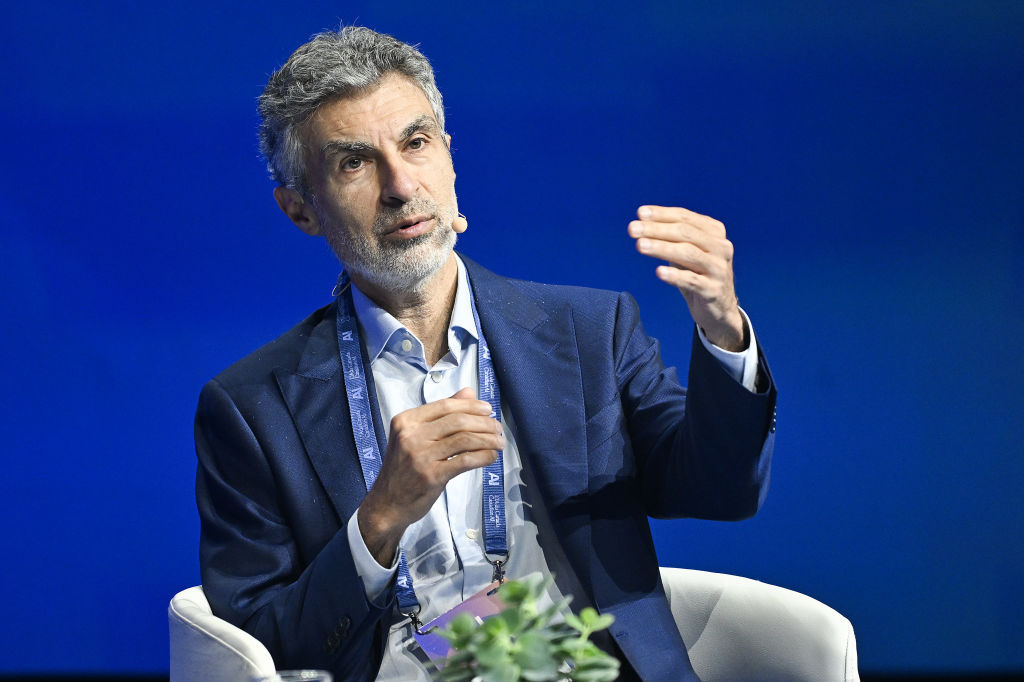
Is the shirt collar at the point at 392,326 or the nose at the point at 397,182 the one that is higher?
the nose at the point at 397,182

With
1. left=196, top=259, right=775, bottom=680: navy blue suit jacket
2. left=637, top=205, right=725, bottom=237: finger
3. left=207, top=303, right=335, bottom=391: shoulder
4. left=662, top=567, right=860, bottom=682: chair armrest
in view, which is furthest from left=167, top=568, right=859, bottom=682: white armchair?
left=637, top=205, right=725, bottom=237: finger

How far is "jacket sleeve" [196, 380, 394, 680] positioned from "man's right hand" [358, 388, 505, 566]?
0.54 ft

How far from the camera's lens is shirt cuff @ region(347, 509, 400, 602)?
77.9 inches

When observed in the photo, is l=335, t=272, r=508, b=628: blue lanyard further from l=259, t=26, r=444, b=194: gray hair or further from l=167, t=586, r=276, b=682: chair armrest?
l=259, t=26, r=444, b=194: gray hair

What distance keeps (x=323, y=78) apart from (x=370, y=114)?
0.12 meters

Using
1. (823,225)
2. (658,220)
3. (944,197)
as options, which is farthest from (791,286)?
(658,220)

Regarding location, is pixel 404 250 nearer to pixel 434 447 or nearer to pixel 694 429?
pixel 434 447

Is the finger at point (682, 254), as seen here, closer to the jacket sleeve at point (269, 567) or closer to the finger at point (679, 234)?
A: the finger at point (679, 234)

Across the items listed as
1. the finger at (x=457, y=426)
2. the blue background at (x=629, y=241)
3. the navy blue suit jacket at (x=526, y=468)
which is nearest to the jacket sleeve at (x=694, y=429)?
the navy blue suit jacket at (x=526, y=468)

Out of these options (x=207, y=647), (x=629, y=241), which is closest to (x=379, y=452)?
(x=207, y=647)

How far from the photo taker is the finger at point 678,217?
5.80ft

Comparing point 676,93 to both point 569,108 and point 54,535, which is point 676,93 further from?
point 54,535

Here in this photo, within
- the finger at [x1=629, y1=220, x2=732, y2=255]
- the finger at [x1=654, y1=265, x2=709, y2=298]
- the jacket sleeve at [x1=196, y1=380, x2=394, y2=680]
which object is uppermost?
the finger at [x1=629, y1=220, x2=732, y2=255]

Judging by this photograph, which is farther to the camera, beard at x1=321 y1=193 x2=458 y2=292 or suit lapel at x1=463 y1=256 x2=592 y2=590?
beard at x1=321 y1=193 x2=458 y2=292
